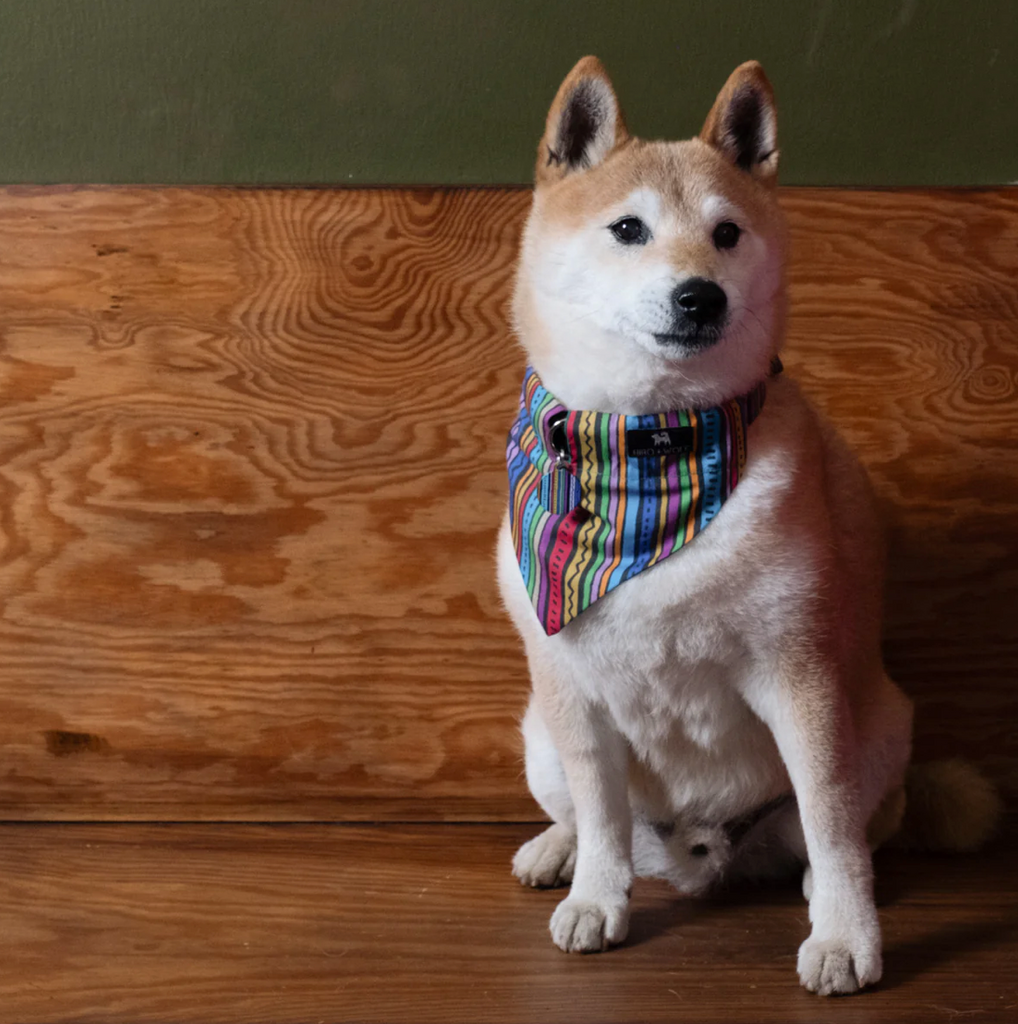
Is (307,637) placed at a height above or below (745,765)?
below

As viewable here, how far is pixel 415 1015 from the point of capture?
44.4 inches

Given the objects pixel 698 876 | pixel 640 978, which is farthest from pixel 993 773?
pixel 640 978

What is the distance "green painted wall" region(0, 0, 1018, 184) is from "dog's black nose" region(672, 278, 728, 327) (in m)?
0.60

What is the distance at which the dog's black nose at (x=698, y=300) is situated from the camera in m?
1.11

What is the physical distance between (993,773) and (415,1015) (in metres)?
1.02

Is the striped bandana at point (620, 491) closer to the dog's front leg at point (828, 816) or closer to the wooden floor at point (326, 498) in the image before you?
the dog's front leg at point (828, 816)

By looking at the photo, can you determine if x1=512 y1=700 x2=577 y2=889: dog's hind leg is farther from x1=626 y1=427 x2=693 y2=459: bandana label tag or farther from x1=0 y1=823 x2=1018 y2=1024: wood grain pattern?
x1=626 y1=427 x2=693 y2=459: bandana label tag

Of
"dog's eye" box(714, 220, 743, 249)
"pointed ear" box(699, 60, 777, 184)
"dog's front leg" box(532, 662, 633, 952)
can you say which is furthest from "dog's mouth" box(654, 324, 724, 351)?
"dog's front leg" box(532, 662, 633, 952)

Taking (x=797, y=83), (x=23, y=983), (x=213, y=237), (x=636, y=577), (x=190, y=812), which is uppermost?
(x=797, y=83)

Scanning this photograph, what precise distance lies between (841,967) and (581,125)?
965 mm

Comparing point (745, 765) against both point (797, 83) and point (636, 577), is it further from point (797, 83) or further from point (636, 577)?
point (797, 83)

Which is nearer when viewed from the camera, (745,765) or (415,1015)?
(415,1015)

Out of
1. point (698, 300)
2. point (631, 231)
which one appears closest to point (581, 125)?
point (631, 231)

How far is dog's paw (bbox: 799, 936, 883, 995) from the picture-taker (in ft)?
3.73
